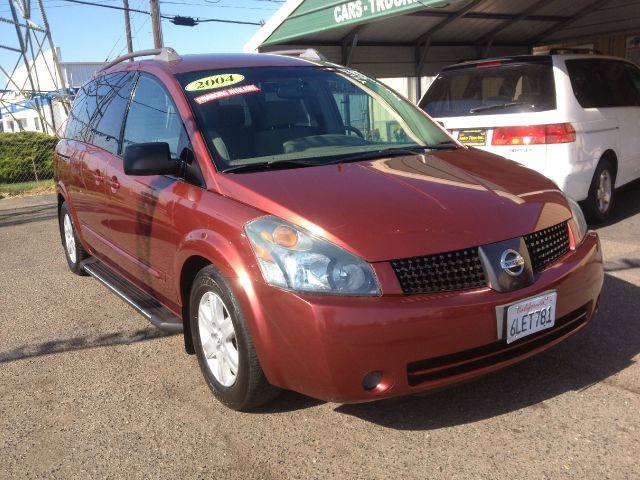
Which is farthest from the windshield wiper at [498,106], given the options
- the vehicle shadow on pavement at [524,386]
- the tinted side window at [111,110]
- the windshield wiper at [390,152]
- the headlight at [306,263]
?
the headlight at [306,263]

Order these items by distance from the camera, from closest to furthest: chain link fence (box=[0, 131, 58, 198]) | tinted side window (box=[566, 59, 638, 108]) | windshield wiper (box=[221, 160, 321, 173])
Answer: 1. windshield wiper (box=[221, 160, 321, 173])
2. tinted side window (box=[566, 59, 638, 108])
3. chain link fence (box=[0, 131, 58, 198])

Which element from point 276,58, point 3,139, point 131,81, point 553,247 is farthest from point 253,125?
point 3,139

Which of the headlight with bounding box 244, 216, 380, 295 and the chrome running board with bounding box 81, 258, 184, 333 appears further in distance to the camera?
the chrome running board with bounding box 81, 258, 184, 333

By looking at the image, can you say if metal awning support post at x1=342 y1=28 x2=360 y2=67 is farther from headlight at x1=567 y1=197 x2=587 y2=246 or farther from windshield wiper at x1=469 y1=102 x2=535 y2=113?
headlight at x1=567 y1=197 x2=587 y2=246

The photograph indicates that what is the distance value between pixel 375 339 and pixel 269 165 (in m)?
1.22

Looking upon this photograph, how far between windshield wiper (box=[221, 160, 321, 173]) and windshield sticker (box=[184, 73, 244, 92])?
70 cm

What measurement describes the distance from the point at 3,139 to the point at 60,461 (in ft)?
54.5

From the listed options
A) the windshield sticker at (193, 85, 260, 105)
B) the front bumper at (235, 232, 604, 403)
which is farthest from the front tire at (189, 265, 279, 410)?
the windshield sticker at (193, 85, 260, 105)

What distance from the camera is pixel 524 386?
3.21 metres

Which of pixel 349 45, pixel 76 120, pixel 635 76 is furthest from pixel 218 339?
pixel 349 45

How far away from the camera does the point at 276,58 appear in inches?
169

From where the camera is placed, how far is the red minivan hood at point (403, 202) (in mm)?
2664

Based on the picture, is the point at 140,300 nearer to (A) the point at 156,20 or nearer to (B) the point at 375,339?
(B) the point at 375,339

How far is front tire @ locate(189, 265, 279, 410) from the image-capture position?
2852 millimetres
